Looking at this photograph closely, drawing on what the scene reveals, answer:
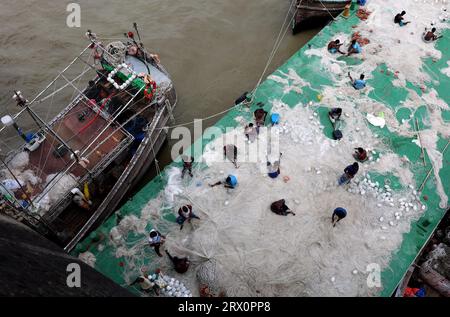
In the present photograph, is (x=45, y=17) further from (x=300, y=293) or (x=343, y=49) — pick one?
(x=300, y=293)

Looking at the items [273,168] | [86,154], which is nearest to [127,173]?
[86,154]

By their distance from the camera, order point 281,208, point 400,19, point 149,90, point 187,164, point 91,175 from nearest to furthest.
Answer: point 281,208
point 91,175
point 187,164
point 149,90
point 400,19

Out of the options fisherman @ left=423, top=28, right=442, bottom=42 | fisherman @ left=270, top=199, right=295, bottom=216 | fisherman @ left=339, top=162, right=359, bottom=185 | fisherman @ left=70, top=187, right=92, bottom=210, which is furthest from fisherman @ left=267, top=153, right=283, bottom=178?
fisherman @ left=423, top=28, right=442, bottom=42

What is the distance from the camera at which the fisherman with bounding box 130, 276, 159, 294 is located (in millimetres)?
10086

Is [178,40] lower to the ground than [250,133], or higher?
higher

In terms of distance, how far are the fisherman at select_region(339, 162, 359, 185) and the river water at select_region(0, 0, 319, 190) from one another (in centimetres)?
673

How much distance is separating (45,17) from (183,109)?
10.7m

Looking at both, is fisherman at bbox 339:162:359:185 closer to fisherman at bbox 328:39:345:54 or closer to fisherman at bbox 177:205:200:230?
fisherman at bbox 177:205:200:230

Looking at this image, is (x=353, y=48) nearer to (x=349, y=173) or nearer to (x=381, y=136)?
(x=381, y=136)

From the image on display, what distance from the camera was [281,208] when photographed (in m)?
11.7

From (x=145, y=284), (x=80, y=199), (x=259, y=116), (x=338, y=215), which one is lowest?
(x=338, y=215)

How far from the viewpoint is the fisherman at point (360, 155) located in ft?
42.2

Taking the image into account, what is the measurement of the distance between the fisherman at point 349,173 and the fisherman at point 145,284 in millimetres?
7300

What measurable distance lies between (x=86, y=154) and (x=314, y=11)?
13.6m
